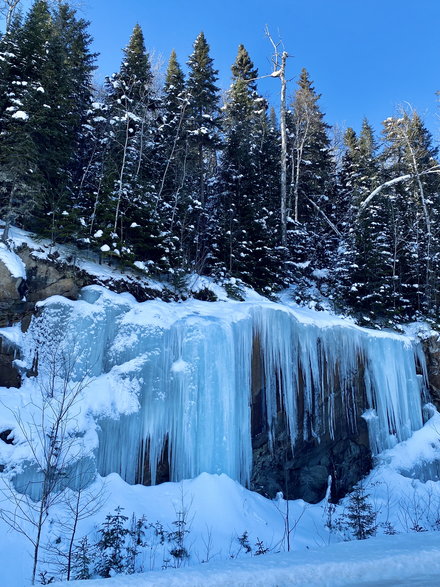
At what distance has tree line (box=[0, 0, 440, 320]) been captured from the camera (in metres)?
10.5

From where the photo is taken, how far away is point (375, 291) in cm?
1378

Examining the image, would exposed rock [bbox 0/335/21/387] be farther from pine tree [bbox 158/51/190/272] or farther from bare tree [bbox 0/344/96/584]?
pine tree [bbox 158/51/190/272]

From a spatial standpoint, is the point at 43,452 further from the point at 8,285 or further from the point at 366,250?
the point at 366,250

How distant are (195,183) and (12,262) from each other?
929 centimetres

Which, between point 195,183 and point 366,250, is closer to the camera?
point 366,250

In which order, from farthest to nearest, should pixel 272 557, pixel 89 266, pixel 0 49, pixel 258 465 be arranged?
pixel 0 49
pixel 89 266
pixel 258 465
pixel 272 557

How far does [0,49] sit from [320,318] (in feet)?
36.1

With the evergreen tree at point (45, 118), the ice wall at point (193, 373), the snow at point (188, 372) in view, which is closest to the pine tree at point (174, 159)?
the evergreen tree at point (45, 118)

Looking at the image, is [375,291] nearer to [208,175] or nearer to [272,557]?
[208,175]

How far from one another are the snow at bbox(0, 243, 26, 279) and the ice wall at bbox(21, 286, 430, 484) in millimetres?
865

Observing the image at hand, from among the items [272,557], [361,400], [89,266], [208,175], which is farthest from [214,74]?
[272,557]

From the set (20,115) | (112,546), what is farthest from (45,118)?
(112,546)

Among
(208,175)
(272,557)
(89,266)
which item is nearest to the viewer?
(272,557)

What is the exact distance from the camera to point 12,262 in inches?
326
